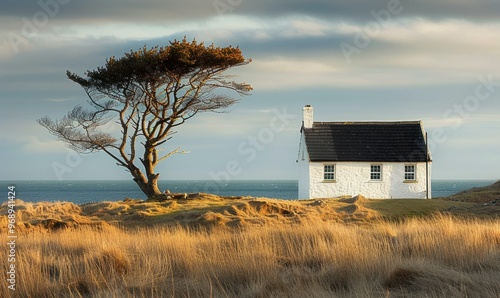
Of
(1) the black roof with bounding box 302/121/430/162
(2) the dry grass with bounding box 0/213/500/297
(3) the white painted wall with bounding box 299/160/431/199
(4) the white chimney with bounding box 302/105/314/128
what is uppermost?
(4) the white chimney with bounding box 302/105/314/128

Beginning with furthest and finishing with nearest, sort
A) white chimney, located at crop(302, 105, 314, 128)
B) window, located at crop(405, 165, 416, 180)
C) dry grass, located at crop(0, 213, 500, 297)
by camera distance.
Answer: white chimney, located at crop(302, 105, 314, 128)
window, located at crop(405, 165, 416, 180)
dry grass, located at crop(0, 213, 500, 297)

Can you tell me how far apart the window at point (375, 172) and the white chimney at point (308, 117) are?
431 cm

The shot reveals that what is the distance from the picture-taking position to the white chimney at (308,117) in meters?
→ 35.7

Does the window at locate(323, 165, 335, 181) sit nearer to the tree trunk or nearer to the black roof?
the black roof

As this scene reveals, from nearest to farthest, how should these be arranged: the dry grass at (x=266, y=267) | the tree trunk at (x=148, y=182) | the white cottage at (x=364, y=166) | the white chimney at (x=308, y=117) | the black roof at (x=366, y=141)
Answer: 1. the dry grass at (x=266, y=267)
2. the tree trunk at (x=148, y=182)
3. the white cottage at (x=364, y=166)
4. the black roof at (x=366, y=141)
5. the white chimney at (x=308, y=117)

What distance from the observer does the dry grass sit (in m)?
8.70

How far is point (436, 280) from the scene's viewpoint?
9.12 m

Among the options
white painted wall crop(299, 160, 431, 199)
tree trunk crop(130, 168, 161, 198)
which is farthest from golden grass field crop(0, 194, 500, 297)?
white painted wall crop(299, 160, 431, 199)

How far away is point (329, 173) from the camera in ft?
114

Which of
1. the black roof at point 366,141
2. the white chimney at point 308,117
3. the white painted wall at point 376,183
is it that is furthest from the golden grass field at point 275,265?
the white chimney at point 308,117

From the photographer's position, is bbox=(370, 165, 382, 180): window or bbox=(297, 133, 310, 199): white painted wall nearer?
bbox=(297, 133, 310, 199): white painted wall

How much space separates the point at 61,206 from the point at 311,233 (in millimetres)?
14655

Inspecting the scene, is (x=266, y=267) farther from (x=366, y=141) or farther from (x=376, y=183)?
(x=366, y=141)

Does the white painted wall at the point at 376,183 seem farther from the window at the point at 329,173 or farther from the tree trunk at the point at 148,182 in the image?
the tree trunk at the point at 148,182
